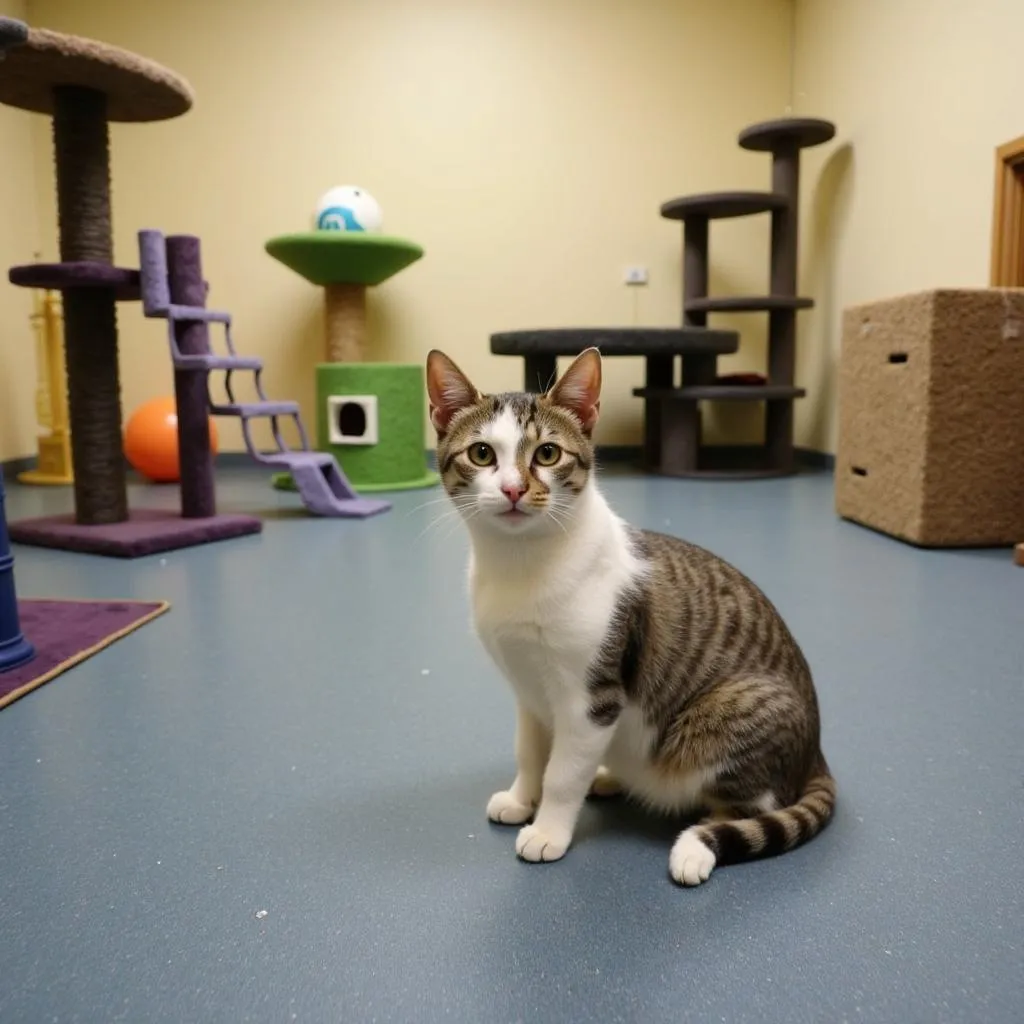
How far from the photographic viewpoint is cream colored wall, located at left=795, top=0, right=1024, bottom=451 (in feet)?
10.4

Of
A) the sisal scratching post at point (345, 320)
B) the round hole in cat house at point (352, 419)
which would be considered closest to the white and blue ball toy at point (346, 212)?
the sisal scratching post at point (345, 320)

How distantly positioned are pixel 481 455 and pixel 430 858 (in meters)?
0.49

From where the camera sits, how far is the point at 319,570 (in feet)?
8.47

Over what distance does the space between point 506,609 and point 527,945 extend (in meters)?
0.36

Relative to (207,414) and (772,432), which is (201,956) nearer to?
(207,414)

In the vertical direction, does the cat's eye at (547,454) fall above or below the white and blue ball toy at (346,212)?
below

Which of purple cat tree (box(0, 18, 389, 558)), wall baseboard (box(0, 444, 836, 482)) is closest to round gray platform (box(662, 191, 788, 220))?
wall baseboard (box(0, 444, 836, 482))

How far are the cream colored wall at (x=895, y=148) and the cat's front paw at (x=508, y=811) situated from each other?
2931mm

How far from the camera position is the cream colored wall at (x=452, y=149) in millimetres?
4789

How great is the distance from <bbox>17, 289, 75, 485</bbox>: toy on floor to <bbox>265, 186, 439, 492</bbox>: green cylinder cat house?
3.82 ft

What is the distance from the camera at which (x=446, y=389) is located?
1.11m

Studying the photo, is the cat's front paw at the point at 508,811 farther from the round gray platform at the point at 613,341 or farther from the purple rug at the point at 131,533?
the round gray platform at the point at 613,341

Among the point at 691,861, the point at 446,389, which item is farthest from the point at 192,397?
the point at 691,861

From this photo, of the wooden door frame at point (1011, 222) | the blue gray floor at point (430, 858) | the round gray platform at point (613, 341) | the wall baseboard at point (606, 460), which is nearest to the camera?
the blue gray floor at point (430, 858)
